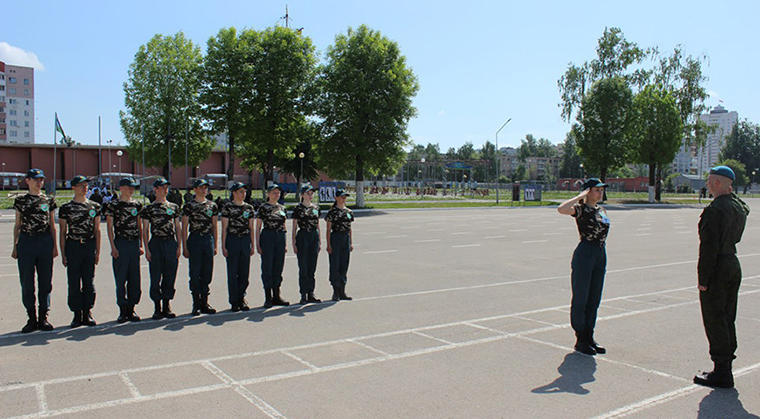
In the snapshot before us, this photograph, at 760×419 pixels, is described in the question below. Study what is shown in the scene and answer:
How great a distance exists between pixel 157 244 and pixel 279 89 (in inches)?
1315

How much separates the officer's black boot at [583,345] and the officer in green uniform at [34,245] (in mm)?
5905

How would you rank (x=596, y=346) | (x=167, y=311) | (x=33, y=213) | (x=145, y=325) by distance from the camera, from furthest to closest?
(x=167, y=311), (x=145, y=325), (x=33, y=213), (x=596, y=346)

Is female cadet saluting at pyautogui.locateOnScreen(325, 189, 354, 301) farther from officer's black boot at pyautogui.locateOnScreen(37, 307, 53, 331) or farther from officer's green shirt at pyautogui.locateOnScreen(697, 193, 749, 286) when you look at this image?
officer's green shirt at pyautogui.locateOnScreen(697, 193, 749, 286)

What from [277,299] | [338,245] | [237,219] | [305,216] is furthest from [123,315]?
[338,245]

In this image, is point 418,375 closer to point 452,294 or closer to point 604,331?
point 604,331

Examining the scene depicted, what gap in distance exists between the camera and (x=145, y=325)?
23.2 feet

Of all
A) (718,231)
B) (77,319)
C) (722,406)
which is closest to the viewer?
(722,406)

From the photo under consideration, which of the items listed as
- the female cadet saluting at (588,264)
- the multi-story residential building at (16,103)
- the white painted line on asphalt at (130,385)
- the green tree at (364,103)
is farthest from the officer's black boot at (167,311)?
the multi-story residential building at (16,103)

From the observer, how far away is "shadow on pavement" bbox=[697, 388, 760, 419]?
175 inches

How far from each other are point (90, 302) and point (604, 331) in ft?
20.6

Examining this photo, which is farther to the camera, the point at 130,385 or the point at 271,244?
the point at 271,244

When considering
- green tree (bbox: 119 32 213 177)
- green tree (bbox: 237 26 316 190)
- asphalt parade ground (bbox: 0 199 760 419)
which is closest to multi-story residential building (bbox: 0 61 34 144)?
green tree (bbox: 119 32 213 177)

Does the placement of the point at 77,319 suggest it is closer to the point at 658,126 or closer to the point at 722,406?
the point at 722,406

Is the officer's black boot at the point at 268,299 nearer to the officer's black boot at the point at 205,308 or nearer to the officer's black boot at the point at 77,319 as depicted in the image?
the officer's black boot at the point at 205,308
